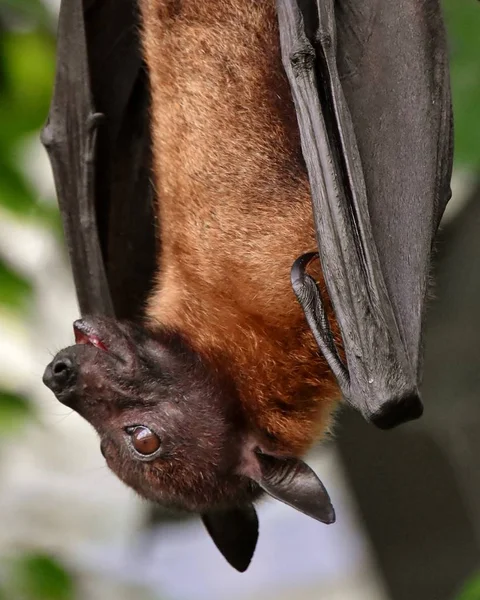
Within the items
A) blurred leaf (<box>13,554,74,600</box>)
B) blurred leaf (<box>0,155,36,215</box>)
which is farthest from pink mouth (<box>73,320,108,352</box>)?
blurred leaf (<box>13,554,74,600</box>)

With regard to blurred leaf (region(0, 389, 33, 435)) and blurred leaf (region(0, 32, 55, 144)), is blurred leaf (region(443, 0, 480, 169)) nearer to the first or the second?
blurred leaf (region(0, 32, 55, 144))

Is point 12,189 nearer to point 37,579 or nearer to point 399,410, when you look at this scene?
point 37,579

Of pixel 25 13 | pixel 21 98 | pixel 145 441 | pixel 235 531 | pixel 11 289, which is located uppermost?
pixel 25 13

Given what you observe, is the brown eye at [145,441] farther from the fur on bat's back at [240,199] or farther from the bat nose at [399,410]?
the bat nose at [399,410]

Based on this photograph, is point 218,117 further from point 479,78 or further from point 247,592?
point 247,592

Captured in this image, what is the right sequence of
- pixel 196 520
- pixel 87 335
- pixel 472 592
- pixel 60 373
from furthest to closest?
pixel 196 520 < pixel 87 335 < pixel 60 373 < pixel 472 592

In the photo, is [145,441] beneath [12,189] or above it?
beneath

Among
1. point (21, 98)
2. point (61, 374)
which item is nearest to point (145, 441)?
point (61, 374)
